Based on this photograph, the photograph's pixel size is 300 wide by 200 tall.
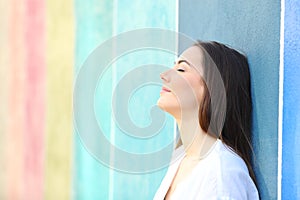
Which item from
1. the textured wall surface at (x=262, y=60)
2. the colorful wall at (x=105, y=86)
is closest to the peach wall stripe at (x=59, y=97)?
the colorful wall at (x=105, y=86)

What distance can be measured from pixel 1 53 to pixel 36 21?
0.28 meters

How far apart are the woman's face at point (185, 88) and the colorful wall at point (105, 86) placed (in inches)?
4.5

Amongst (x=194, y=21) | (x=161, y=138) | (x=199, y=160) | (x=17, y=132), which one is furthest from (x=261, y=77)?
(x=17, y=132)

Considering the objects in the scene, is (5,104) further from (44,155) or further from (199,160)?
(199,160)

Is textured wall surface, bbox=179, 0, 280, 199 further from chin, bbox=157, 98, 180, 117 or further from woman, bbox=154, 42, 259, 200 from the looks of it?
chin, bbox=157, 98, 180, 117

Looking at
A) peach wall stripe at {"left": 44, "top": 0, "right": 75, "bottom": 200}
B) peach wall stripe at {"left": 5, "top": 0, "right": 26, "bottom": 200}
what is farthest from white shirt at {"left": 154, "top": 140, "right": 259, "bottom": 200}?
peach wall stripe at {"left": 5, "top": 0, "right": 26, "bottom": 200}

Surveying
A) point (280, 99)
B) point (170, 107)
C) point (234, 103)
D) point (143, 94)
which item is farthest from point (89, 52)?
point (280, 99)

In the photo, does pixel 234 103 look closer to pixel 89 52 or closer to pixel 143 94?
pixel 143 94

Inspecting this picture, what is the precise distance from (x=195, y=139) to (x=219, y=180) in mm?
167

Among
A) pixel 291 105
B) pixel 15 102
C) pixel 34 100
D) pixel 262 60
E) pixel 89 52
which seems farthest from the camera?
pixel 15 102

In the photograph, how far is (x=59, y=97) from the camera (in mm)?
2555

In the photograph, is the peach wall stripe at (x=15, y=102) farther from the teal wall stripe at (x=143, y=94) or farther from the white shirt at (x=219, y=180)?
the white shirt at (x=219, y=180)

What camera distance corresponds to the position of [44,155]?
8.66 ft

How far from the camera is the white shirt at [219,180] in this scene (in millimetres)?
1252
